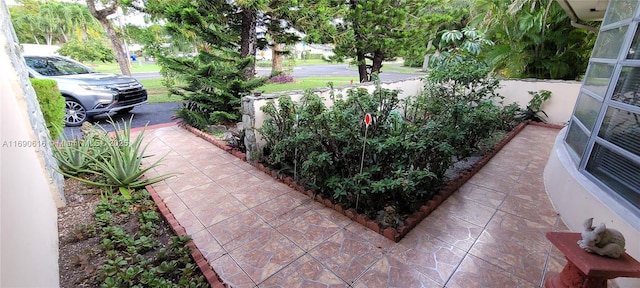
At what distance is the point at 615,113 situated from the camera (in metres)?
2.00

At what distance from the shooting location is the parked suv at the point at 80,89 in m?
5.07

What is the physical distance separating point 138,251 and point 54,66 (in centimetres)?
579

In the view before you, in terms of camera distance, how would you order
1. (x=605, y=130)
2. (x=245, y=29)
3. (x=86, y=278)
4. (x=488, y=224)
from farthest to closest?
(x=245, y=29)
(x=488, y=224)
(x=605, y=130)
(x=86, y=278)

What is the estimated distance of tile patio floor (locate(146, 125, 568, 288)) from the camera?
1822 mm

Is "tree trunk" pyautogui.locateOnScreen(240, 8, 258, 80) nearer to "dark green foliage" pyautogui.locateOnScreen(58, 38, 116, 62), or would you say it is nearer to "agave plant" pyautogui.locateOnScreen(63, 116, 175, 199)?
"agave plant" pyautogui.locateOnScreen(63, 116, 175, 199)

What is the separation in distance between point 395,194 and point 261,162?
6.45 feet

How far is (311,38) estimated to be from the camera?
243 inches

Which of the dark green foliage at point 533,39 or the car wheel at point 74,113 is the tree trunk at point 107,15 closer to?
the car wheel at point 74,113

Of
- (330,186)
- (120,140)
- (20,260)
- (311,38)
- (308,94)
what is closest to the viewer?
(20,260)

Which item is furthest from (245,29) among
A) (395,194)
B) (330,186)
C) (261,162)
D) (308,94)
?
(395,194)

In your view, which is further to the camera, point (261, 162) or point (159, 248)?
point (261, 162)

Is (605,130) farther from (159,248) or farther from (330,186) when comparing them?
(159,248)

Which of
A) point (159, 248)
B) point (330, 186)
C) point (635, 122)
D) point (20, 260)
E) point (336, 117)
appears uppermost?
point (635, 122)

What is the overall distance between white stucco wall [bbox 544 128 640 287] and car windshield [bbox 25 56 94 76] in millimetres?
8255
